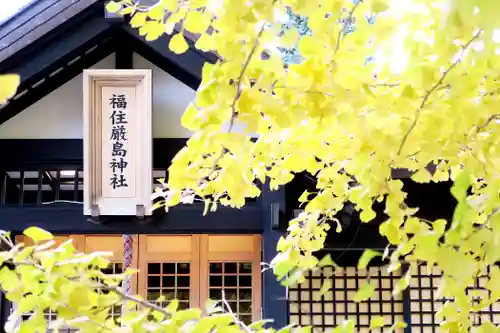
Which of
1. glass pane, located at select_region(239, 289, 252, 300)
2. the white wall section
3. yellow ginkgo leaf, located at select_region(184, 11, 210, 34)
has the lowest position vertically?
glass pane, located at select_region(239, 289, 252, 300)

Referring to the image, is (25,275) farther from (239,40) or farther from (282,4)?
(282,4)

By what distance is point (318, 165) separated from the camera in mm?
1337

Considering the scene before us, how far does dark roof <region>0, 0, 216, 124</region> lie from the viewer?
3.07 metres

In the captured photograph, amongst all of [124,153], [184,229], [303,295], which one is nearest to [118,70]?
[124,153]

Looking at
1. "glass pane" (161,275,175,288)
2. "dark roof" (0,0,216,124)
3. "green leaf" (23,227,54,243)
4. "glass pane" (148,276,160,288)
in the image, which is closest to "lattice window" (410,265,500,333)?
"dark roof" (0,0,216,124)

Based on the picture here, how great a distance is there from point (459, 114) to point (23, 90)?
3108mm

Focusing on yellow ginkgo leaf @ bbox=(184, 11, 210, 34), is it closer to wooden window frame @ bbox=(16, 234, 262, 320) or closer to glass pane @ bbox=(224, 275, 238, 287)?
wooden window frame @ bbox=(16, 234, 262, 320)

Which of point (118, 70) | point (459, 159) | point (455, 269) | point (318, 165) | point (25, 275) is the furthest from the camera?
point (118, 70)

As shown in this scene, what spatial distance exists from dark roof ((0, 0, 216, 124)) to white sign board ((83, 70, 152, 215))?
0.24 m

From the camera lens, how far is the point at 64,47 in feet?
10.6

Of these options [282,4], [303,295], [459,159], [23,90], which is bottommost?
[303,295]

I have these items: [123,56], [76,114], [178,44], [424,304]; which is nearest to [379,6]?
[178,44]

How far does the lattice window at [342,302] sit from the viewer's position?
12.2 feet

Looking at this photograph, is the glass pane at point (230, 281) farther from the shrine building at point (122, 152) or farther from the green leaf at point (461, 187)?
the green leaf at point (461, 187)
